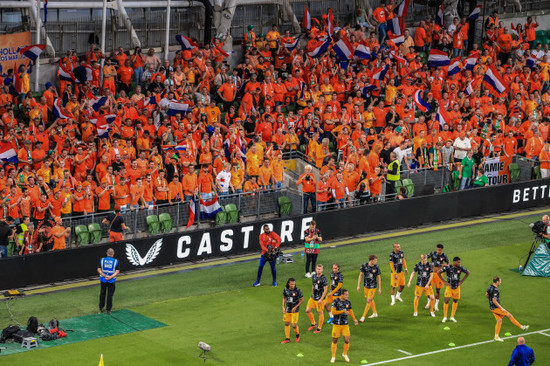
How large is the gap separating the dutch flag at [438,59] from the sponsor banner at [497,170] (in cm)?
532

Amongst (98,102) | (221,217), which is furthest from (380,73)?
(98,102)

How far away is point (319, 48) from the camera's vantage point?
3997 cm

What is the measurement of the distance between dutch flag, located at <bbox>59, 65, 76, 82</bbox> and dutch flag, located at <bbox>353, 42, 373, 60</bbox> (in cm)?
1157

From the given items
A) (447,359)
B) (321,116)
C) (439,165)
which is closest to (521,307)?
(447,359)

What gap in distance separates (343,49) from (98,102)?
35.9 feet

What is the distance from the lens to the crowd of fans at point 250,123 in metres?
31.4

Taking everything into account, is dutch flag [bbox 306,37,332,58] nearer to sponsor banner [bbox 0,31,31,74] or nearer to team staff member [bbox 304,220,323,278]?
sponsor banner [bbox 0,31,31,74]

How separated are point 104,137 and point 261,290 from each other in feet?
25.4

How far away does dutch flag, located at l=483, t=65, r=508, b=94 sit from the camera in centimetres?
4075

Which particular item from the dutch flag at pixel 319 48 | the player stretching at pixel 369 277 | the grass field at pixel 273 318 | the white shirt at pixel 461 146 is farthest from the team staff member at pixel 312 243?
the dutch flag at pixel 319 48

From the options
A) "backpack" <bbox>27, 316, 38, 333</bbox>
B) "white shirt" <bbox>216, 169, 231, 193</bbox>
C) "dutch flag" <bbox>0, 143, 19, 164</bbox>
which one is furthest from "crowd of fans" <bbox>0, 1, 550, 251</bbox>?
"backpack" <bbox>27, 316, 38, 333</bbox>

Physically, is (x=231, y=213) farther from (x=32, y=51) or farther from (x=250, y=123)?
(x=32, y=51)

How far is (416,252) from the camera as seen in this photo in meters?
32.9

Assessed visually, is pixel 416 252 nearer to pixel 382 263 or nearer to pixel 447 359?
pixel 382 263
